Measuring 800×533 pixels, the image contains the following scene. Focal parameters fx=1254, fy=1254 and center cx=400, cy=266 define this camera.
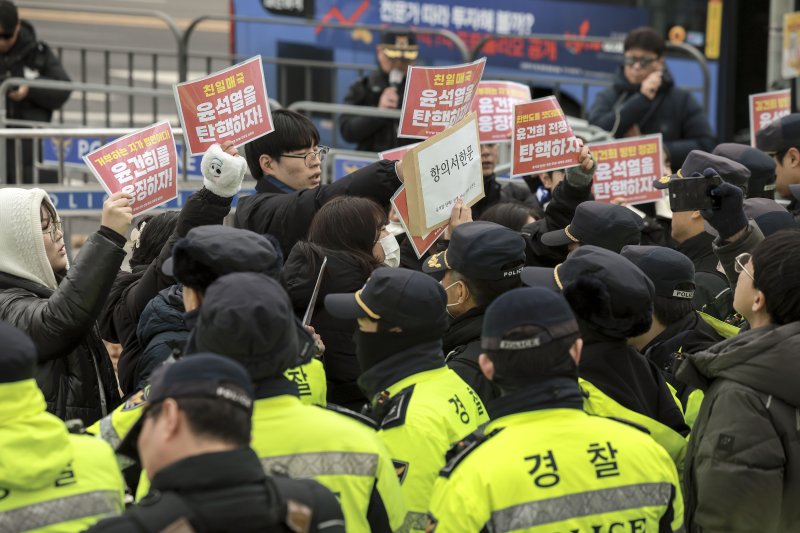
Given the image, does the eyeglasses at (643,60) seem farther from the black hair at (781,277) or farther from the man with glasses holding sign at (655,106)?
the black hair at (781,277)

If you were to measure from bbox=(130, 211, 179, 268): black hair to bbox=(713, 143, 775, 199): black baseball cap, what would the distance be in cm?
293

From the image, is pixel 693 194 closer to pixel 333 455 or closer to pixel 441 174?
pixel 441 174

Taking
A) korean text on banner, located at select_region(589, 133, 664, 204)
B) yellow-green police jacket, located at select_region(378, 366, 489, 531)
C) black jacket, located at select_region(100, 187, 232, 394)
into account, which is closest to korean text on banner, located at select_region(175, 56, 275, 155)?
black jacket, located at select_region(100, 187, 232, 394)

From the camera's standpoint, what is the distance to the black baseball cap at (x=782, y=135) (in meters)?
6.75

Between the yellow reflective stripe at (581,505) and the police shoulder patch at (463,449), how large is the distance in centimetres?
17

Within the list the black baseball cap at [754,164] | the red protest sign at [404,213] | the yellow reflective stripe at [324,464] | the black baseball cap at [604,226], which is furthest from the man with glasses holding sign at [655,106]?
the yellow reflective stripe at [324,464]

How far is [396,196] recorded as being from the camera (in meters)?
5.58

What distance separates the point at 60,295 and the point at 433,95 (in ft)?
7.82

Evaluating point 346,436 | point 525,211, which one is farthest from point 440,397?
point 525,211

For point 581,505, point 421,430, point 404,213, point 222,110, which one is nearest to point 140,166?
point 222,110

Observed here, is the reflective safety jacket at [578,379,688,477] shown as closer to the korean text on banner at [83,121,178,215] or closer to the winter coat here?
the winter coat

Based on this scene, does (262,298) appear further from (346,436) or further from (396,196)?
(396,196)

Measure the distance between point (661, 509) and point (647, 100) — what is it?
7126 mm

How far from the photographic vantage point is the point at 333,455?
11.2 feet
